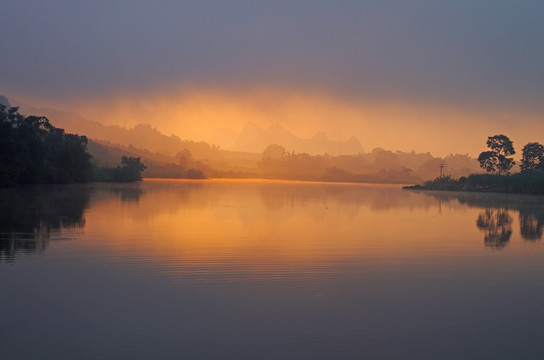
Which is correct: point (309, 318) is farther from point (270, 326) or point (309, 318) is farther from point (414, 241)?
point (414, 241)

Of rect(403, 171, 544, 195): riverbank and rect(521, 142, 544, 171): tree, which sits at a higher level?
rect(521, 142, 544, 171): tree

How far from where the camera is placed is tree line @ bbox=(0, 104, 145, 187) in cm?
4034

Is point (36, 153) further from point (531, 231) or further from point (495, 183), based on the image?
point (495, 183)

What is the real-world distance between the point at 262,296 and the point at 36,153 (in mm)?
51360

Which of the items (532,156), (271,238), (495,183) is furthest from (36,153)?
(532,156)

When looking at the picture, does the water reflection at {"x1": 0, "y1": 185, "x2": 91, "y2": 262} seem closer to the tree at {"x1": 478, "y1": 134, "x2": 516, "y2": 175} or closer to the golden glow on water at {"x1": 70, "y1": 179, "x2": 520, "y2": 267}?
the golden glow on water at {"x1": 70, "y1": 179, "x2": 520, "y2": 267}

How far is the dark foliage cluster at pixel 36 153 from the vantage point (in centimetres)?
4034

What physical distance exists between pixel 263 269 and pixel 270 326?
3.63 meters

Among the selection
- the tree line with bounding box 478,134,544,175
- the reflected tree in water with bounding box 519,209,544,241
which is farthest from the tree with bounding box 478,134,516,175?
the reflected tree in water with bounding box 519,209,544,241

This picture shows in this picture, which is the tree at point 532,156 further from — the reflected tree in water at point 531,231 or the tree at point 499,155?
the reflected tree in water at point 531,231

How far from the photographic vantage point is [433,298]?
8.09 meters

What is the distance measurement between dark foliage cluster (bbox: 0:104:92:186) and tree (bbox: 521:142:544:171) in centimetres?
7738

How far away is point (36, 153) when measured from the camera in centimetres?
5128

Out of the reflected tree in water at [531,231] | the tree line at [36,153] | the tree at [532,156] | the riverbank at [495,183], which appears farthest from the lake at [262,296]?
the tree at [532,156]
